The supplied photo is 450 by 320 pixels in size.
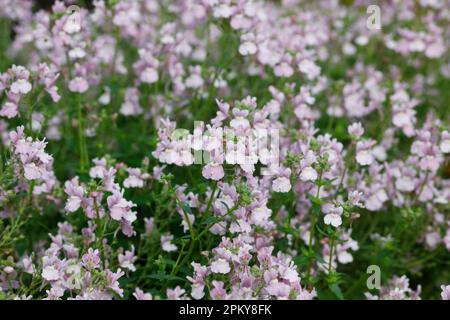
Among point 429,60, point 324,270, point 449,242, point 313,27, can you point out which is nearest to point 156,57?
point 313,27

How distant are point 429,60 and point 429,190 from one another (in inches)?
93.9

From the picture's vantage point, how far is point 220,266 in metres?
3.46

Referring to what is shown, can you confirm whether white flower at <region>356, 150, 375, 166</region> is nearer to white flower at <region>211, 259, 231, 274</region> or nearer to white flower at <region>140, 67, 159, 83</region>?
white flower at <region>211, 259, 231, 274</region>

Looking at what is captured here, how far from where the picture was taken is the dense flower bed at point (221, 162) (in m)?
3.60

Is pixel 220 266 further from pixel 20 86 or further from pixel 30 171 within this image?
pixel 20 86

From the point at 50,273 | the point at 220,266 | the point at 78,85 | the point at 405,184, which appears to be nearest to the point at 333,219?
the point at 220,266

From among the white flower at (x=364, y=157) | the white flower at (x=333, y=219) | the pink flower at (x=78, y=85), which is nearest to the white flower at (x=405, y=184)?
the white flower at (x=364, y=157)

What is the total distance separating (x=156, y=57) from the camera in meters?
5.05

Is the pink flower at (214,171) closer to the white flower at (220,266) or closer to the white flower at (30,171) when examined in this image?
the white flower at (220,266)

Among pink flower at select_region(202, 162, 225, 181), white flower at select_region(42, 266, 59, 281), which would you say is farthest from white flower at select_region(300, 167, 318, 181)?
white flower at select_region(42, 266, 59, 281)

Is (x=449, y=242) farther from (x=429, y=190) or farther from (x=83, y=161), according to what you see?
(x=83, y=161)

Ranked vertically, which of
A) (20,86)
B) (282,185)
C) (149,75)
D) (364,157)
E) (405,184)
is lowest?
(282,185)

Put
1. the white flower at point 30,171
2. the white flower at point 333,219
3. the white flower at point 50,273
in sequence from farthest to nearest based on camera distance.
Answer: the white flower at point 333,219, the white flower at point 30,171, the white flower at point 50,273

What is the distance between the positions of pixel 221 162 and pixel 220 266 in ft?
1.66
